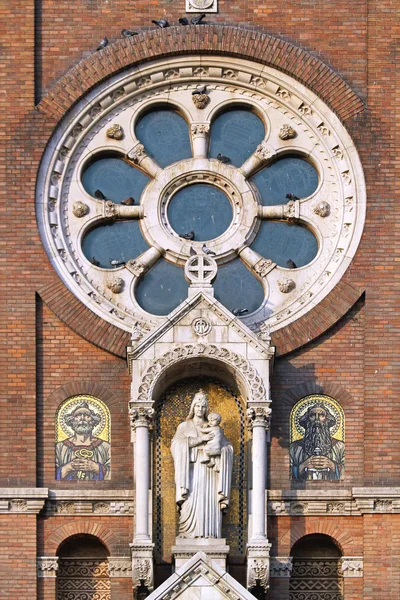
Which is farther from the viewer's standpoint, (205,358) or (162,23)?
(162,23)

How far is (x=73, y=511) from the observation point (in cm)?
3559

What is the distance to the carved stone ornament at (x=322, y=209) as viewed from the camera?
37000 millimetres

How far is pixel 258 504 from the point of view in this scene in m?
35.2

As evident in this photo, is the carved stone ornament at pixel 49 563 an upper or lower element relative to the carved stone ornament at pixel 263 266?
lower

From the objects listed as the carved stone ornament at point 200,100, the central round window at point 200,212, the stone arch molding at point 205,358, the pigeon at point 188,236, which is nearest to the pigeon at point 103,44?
the carved stone ornament at point 200,100

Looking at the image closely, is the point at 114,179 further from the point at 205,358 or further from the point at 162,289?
the point at 205,358

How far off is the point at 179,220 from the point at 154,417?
10.1ft

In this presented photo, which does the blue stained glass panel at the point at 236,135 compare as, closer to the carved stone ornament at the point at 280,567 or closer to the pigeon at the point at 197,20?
the pigeon at the point at 197,20

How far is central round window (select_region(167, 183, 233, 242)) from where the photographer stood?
3716 cm

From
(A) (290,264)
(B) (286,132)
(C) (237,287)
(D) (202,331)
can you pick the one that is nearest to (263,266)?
(A) (290,264)

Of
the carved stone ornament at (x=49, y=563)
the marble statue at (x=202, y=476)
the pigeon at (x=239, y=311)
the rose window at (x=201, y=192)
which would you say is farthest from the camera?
the rose window at (x=201, y=192)

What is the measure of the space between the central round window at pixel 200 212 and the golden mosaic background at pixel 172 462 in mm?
2228

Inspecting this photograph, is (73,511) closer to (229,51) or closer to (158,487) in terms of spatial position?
(158,487)

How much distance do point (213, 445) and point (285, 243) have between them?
11.5 feet
